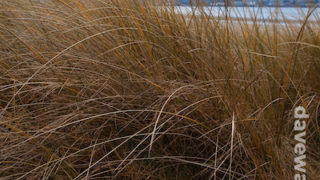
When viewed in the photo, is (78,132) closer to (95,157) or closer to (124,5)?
(95,157)

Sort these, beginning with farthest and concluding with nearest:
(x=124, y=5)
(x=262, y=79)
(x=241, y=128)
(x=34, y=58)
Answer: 1. (x=124, y=5)
2. (x=34, y=58)
3. (x=262, y=79)
4. (x=241, y=128)

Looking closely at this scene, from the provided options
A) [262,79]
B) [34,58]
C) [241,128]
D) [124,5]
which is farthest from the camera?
[124,5]

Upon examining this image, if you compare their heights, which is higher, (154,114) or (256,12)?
(256,12)

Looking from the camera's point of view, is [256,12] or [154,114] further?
Result: [256,12]

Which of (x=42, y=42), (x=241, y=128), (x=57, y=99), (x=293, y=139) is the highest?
(x=42, y=42)

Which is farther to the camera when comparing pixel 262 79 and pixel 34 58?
pixel 34 58

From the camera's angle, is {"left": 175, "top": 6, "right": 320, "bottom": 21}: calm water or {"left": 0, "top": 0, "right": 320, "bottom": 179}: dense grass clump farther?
{"left": 175, "top": 6, "right": 320, "bottom": 21}: calm water

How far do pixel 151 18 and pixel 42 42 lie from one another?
0.39 metres

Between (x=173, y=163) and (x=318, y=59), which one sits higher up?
Result: (x=318, y=59)

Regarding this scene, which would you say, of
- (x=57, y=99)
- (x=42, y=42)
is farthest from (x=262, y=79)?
(x=42, y=42)

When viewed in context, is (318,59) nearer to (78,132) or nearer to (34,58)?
(78,132)

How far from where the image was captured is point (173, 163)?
905 millimetres

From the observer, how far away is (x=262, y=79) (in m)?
0.94

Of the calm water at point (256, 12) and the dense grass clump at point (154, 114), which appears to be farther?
the calm water at point (256, 12)
